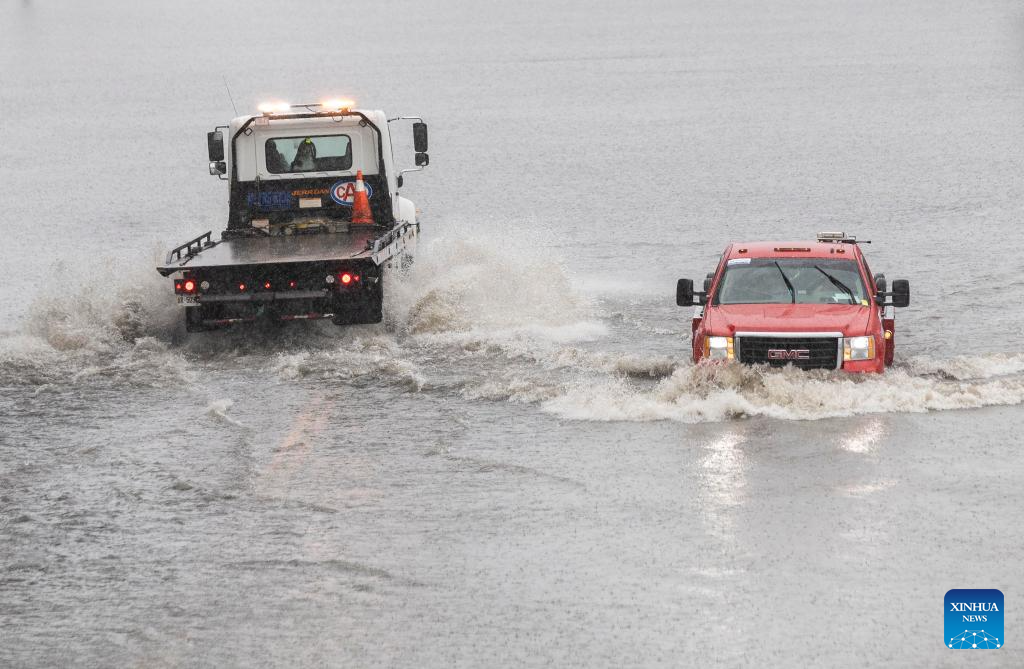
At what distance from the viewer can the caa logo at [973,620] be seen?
26.4 ft

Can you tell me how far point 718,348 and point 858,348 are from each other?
1266mm

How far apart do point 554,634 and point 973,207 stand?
2552cm

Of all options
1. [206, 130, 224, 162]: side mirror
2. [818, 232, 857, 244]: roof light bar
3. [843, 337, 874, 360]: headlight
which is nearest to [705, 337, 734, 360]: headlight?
[843, 337, 874, 360]: headlight

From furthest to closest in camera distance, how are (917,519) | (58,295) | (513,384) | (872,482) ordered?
(58,295)
(513,384)
(872,482)
(917,519)

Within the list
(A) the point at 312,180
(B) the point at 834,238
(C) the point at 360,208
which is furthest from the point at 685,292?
(A) the point at 312,180

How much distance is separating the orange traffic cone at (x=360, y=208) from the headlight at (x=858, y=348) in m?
7.47

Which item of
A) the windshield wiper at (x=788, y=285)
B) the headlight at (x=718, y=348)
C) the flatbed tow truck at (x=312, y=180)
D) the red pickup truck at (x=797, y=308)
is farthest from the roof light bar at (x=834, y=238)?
the flatbed tow truck at (x=312, y=180)

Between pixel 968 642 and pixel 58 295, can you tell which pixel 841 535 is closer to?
pixel 968 642

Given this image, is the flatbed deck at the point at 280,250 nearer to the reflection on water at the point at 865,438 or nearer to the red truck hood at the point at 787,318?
the red truck hood at the point at 787,318

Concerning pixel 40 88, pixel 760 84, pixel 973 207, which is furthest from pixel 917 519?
pixel 40 88

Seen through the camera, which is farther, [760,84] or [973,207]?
[760,84]

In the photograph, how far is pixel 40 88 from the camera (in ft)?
311

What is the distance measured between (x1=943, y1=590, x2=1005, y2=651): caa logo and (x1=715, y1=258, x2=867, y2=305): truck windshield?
6059 millimetres

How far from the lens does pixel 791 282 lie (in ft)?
48.6
